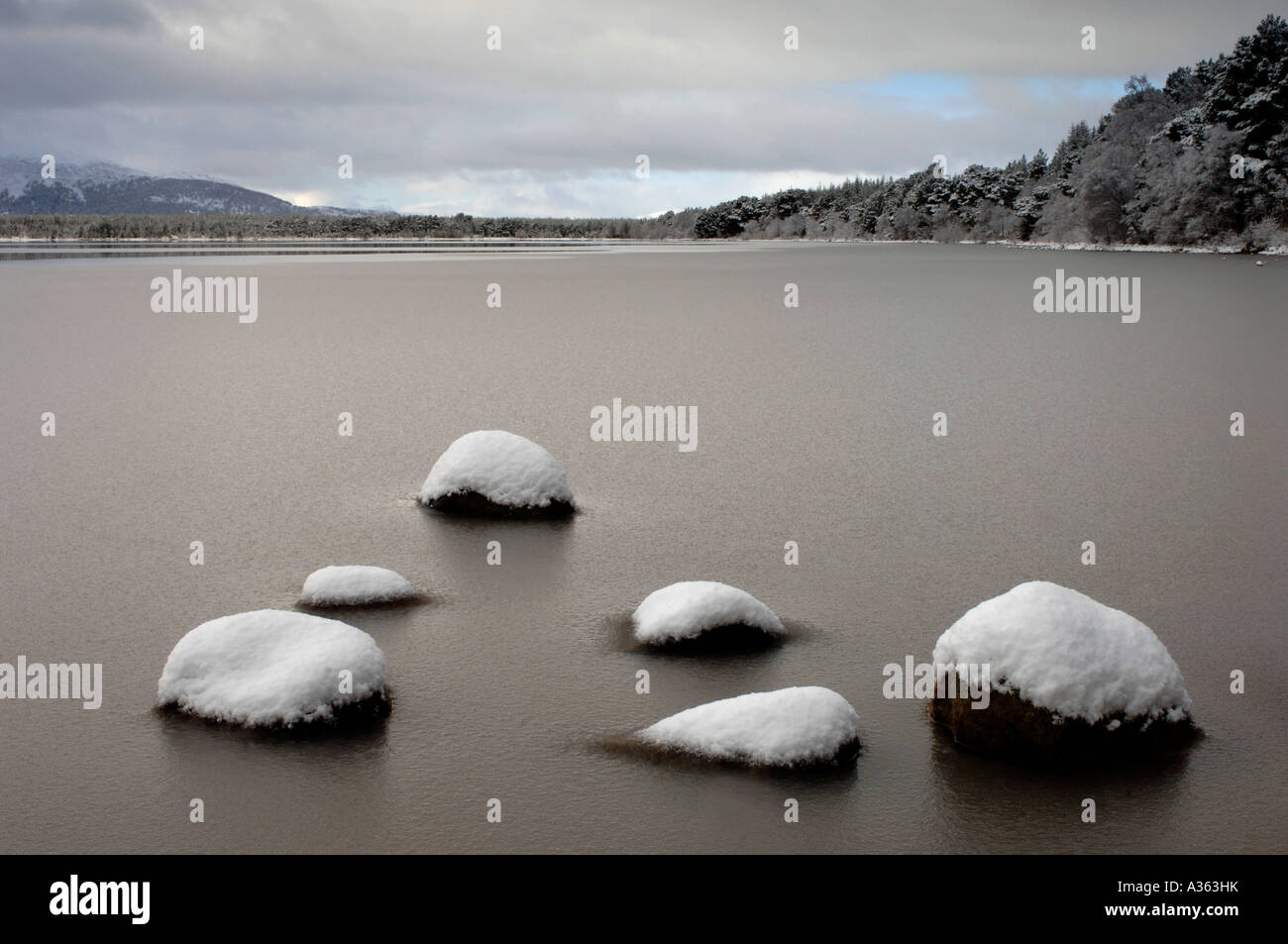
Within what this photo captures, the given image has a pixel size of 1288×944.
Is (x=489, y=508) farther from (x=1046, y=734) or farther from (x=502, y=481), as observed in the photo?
(x=1046, y=734)

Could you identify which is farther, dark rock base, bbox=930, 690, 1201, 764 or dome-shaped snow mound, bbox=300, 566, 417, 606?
dome-shaped snow mound, bbox=300, 566, 417, 606

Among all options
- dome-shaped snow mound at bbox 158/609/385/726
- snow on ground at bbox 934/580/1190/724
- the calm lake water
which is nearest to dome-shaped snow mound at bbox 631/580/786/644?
the calm lake water

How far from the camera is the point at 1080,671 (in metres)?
6.61

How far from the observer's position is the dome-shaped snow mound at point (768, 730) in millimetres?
6477

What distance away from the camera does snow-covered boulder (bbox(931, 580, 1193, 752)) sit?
661 centimetres

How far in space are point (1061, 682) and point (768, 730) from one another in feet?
5.58

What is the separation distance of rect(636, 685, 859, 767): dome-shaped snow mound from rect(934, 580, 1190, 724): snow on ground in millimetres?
861

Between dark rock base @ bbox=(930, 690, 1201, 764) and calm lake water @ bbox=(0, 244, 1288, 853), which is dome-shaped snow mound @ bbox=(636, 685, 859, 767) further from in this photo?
dark rock base @ bbox=(930, 690, 1201, 764)

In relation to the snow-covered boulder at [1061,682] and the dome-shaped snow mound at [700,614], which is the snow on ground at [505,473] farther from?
the snow-covered boulder at [1061,682]

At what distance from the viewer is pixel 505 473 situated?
1184 cm
